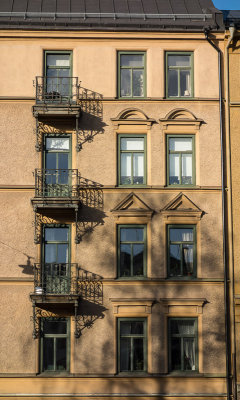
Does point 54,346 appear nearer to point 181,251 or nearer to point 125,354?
point 125,354

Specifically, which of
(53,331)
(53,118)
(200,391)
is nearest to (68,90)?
(53,118)

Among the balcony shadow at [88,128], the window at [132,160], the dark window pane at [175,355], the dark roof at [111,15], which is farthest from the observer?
the dark roof at [111,15]

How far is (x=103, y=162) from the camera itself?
76.7 feet

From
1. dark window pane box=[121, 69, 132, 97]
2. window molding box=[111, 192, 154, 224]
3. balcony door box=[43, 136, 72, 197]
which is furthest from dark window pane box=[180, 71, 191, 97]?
balcony door box=[43, 136, 72, 197]

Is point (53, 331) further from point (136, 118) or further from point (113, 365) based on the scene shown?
point (136, 118)

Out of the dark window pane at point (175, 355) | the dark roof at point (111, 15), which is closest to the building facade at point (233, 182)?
Result: the dark roof at point (111, 15)

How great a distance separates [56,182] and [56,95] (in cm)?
317

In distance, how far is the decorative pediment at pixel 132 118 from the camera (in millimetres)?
23547

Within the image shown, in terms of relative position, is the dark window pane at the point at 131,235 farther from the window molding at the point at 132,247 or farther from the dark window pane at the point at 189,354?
the dark window pane at the point at 189,354

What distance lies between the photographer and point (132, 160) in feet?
77.4

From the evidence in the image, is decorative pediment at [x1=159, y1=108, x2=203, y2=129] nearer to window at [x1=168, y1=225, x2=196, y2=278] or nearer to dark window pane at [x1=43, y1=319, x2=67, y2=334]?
window at [x1=168, y1=225, x2=196, y2=278]

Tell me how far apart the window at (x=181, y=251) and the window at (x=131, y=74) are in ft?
17.1

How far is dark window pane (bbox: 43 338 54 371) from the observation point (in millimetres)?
22359

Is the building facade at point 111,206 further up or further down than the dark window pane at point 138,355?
further up
